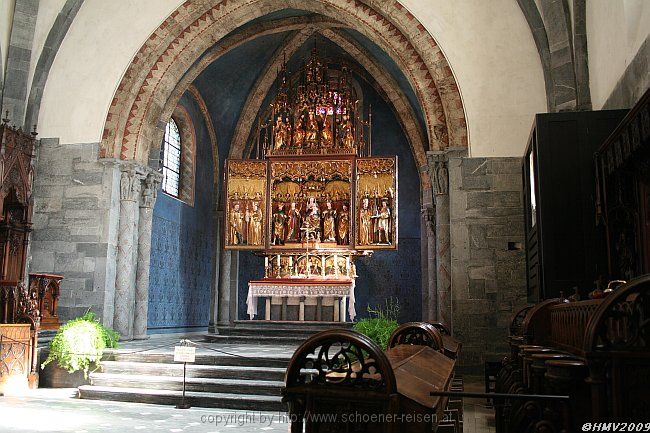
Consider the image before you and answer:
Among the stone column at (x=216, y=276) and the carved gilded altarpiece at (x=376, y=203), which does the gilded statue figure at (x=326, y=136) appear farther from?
the stone column at (x=216, y=276)

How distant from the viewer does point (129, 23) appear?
43.1ft

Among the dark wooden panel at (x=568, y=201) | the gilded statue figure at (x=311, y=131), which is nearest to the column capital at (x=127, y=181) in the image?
the gilded statue figure at (x=311, y=131)

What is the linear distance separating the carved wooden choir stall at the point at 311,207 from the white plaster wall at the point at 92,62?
122 inches

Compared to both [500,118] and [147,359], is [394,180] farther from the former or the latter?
[147,359]

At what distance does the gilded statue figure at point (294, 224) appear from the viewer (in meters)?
14.8

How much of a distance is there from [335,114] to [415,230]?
5801 millimetres

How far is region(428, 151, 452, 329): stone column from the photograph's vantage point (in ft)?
37.7

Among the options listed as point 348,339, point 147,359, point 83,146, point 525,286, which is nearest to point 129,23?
point 83,146

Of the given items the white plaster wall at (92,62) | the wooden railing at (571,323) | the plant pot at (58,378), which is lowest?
the plant pot at (58,378)

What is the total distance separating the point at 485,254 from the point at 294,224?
5.26 metres

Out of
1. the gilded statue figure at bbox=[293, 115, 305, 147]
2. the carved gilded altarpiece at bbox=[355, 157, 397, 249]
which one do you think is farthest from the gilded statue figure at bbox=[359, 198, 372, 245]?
the gilded statue figure at bbox=[293, 115, 305, 147]

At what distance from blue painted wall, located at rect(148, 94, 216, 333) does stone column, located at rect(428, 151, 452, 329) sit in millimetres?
7632

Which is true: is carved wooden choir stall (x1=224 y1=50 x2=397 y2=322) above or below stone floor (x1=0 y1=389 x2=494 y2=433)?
above

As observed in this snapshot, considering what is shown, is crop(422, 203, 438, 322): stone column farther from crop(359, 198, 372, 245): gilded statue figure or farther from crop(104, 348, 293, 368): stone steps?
crop(104, 348, 293, 368): stone steps
